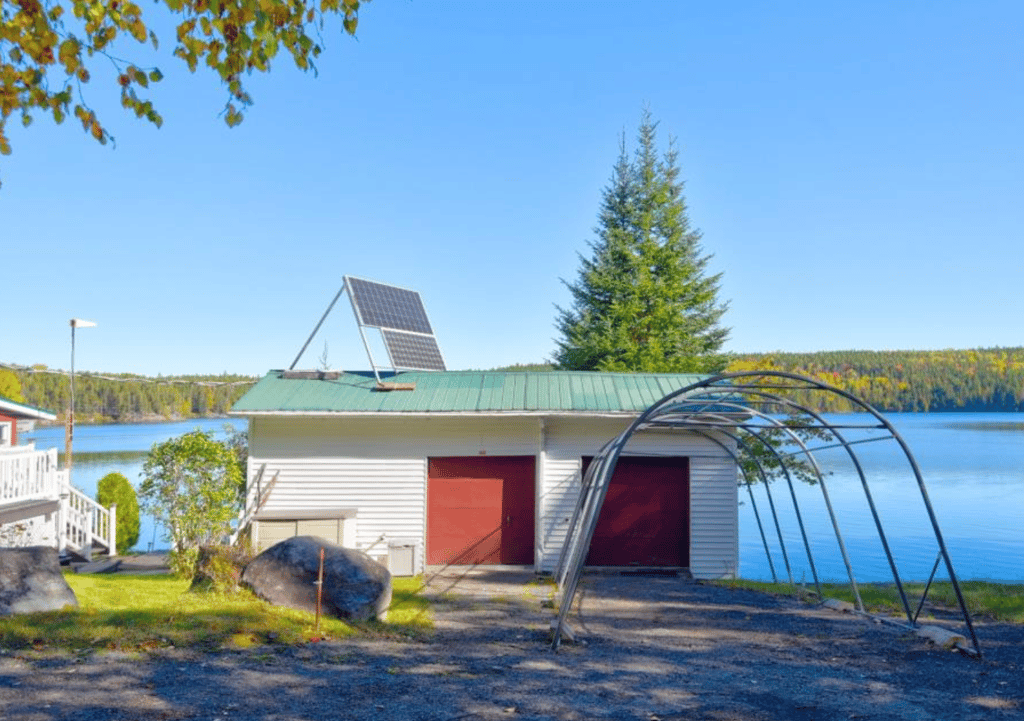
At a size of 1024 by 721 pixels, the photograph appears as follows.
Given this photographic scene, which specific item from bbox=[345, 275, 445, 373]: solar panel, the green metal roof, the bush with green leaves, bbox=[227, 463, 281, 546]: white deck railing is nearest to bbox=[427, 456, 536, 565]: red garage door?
the green metal roof

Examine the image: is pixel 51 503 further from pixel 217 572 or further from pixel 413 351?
pixel 217 572

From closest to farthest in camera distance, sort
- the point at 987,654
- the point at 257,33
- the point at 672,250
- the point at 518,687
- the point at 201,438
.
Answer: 1. the point at 257,33
2. the point at 518,687
3. the point at 987,654
4. the point at 201,438
5. the point at 672,250

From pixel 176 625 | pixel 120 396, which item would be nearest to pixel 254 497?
pixel 176 625

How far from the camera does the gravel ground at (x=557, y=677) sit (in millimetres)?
7832

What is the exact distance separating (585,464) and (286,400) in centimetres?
674

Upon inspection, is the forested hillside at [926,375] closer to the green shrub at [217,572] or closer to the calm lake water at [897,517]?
the calm lake water at [897,517]

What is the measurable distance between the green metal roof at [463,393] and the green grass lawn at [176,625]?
6.05 meters

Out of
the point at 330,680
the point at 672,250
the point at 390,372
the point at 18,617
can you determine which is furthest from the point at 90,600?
the point at 672,250

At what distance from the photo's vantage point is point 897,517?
4272 centimetres

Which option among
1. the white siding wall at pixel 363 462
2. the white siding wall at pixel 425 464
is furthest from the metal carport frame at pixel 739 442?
the white siding wall at pixel 363 462

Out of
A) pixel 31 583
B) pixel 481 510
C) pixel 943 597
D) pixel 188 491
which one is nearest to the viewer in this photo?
pixel 31 583

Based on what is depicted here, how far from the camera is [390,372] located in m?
21.2

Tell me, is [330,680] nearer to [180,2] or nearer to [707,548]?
[180,2]

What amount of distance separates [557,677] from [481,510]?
10.0 metres
